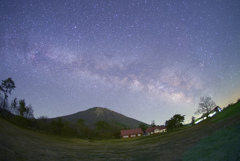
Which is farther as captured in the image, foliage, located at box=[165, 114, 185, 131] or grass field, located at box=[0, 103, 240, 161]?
foliage, located at box=[165, 114, 185, 131]

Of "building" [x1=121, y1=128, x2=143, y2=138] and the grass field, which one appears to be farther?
"building" [x1=121, y1=128, x2=143, y2=138]

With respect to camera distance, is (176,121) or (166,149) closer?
(166,149)

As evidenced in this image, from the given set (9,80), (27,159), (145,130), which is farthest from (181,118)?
(9,80)

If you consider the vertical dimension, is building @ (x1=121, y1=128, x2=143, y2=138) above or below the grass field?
below

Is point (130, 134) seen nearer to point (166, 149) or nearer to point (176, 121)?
point (176, 121)

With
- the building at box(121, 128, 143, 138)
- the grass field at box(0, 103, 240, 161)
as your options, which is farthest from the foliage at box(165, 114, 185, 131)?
the grass field at box(0, 103, 240, 161)

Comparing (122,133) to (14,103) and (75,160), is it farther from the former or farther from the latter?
(75,160)

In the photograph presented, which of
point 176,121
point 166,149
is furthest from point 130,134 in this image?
point 166,149

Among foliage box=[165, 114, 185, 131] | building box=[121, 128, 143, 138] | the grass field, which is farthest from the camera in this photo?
building box=[121, 128, 143, 138]

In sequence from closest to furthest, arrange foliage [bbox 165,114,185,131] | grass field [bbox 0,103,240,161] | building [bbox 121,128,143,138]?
grass field [bbox 0,103,240,161]
foliage [bbox 165,114,185,131]
building [bbox 121,128,143,138]

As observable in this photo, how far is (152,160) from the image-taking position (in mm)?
16844

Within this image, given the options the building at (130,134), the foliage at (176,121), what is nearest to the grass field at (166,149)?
the foliage at (176,121)

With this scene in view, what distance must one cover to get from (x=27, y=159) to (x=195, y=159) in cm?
1956

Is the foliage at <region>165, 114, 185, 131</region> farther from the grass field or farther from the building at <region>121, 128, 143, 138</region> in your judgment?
the grass field
